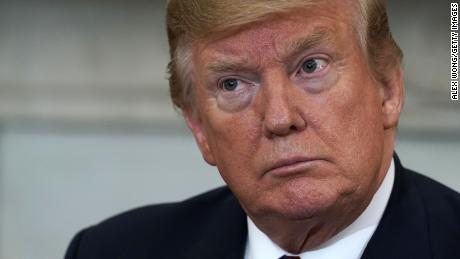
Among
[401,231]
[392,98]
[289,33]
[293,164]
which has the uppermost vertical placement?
[289,33]

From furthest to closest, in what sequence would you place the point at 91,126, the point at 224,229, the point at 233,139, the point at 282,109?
the point at 91,126, the point at 224,229, the point at 233,139, the point at 282,109

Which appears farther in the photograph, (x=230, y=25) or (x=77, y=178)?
(x=77, y=178)

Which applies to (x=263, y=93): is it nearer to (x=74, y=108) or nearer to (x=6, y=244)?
(x=74, y=108)

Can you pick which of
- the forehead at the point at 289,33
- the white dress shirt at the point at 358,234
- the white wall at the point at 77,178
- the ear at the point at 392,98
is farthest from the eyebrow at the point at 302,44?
the white wall at the point at 77,178

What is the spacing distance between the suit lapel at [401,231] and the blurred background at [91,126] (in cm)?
71

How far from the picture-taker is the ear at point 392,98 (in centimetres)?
179

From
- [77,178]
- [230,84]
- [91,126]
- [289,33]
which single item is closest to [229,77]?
[230,84]

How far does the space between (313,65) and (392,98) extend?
0.18 meters

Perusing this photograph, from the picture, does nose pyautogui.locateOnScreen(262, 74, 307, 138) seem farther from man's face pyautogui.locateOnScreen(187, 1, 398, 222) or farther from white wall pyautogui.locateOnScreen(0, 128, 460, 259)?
white wall pyautogui.locateOnScreen(0, 128, 460, 259)

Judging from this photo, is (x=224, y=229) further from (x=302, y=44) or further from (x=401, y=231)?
(x=302, y=44)

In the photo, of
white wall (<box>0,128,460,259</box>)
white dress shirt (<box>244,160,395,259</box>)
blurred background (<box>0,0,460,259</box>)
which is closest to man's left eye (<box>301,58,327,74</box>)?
white dress shirt (<box>244,160,395,259</box>)

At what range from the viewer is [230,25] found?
67.0 inches

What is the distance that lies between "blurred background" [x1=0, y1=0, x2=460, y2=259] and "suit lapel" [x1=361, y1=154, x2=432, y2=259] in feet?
2.33

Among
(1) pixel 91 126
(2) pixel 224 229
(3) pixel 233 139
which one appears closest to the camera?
(3) pixel 233 139
